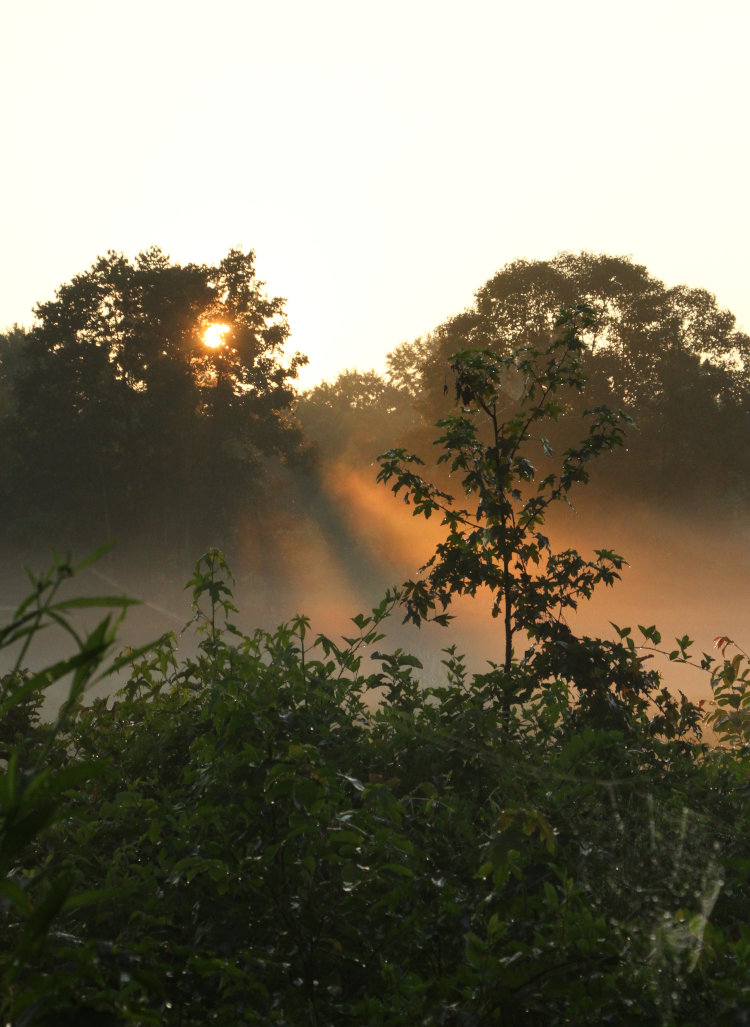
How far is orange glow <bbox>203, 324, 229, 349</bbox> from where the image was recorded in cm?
3369

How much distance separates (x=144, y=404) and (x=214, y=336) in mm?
3309

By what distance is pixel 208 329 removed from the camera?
3388 centimetres

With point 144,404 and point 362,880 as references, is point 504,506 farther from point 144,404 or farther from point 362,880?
point 144,404

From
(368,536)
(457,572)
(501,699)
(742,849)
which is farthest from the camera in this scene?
(368,536)

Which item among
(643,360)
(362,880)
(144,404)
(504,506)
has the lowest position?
(362,880)

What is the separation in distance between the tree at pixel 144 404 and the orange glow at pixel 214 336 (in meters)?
0.13

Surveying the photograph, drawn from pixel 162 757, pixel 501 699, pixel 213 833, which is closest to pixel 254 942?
pixel 213 833

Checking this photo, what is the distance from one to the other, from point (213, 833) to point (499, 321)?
32.2m

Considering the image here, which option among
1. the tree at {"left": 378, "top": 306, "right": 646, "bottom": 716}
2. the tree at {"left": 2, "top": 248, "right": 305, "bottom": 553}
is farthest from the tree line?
the tree at {"left": 378, "top": 306, "right": 646, "bottom": 716}

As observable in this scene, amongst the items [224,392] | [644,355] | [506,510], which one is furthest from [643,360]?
[506,510]

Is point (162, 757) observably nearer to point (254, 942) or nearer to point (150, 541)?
point (254, 942)

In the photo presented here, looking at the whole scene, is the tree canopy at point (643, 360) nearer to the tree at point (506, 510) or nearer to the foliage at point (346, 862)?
the tree at point (506, 510)

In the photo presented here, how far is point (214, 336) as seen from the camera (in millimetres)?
33781

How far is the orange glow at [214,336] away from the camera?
33.7 meters
